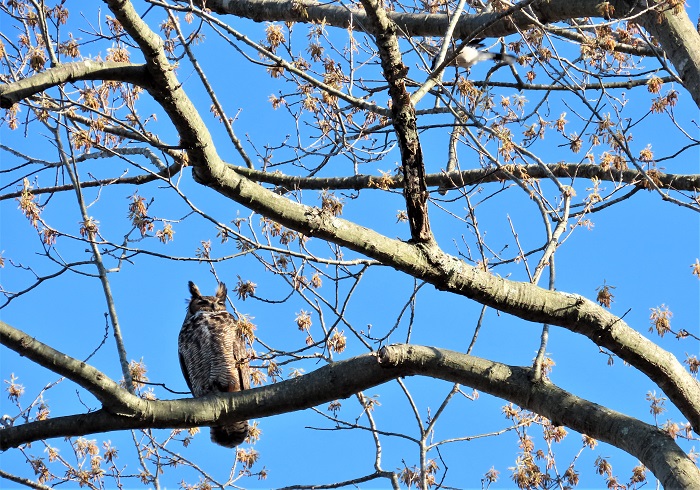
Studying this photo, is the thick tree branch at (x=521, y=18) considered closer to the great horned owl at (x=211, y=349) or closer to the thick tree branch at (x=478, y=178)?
the thick tree branch at (x=478, y=178)

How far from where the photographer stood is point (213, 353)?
21.2 feet

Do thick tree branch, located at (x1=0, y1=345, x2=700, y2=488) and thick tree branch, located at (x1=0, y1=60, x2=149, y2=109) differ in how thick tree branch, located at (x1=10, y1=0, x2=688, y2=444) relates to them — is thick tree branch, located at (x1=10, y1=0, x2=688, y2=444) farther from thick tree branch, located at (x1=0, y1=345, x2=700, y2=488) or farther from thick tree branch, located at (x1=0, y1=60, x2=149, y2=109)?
thick tree branch, located at (x1=0, y1=345, x2=700, y2=488)

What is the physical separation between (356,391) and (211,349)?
10.8ft

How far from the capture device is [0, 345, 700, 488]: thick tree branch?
3283mm

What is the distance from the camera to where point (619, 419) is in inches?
126

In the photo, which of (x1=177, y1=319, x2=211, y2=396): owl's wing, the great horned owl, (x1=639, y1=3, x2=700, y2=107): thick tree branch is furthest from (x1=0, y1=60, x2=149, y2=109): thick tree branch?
(x1=177, y1=319, x2=211, y2=396): owl's wing

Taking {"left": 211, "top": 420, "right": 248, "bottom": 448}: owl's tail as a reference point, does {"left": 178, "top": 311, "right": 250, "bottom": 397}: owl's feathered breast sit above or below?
above

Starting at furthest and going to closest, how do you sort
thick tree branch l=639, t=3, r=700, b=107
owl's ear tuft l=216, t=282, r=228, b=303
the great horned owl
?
1. owl's ear tuft l=216, t=282, r=228, b=303
2. the great horned owl
3. thick tree branch l=639, t=3, r=700, b=107

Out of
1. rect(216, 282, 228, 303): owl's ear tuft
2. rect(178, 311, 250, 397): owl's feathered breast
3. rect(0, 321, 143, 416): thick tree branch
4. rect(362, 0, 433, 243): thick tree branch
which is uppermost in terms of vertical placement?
rect(216, 282, 228, 303): owl's ear tuft

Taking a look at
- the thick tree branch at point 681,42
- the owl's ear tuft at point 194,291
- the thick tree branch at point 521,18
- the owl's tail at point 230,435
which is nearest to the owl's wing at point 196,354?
the owl's ear tuft at point 194,291

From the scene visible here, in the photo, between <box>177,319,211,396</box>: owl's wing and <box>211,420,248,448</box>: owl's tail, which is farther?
<box>177,319,211,396</box>: owl's wing

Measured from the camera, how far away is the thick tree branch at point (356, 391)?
3.28 meters

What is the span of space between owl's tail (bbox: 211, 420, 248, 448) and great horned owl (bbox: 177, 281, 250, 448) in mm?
476

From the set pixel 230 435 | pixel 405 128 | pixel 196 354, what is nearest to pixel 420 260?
pixel 405 128
